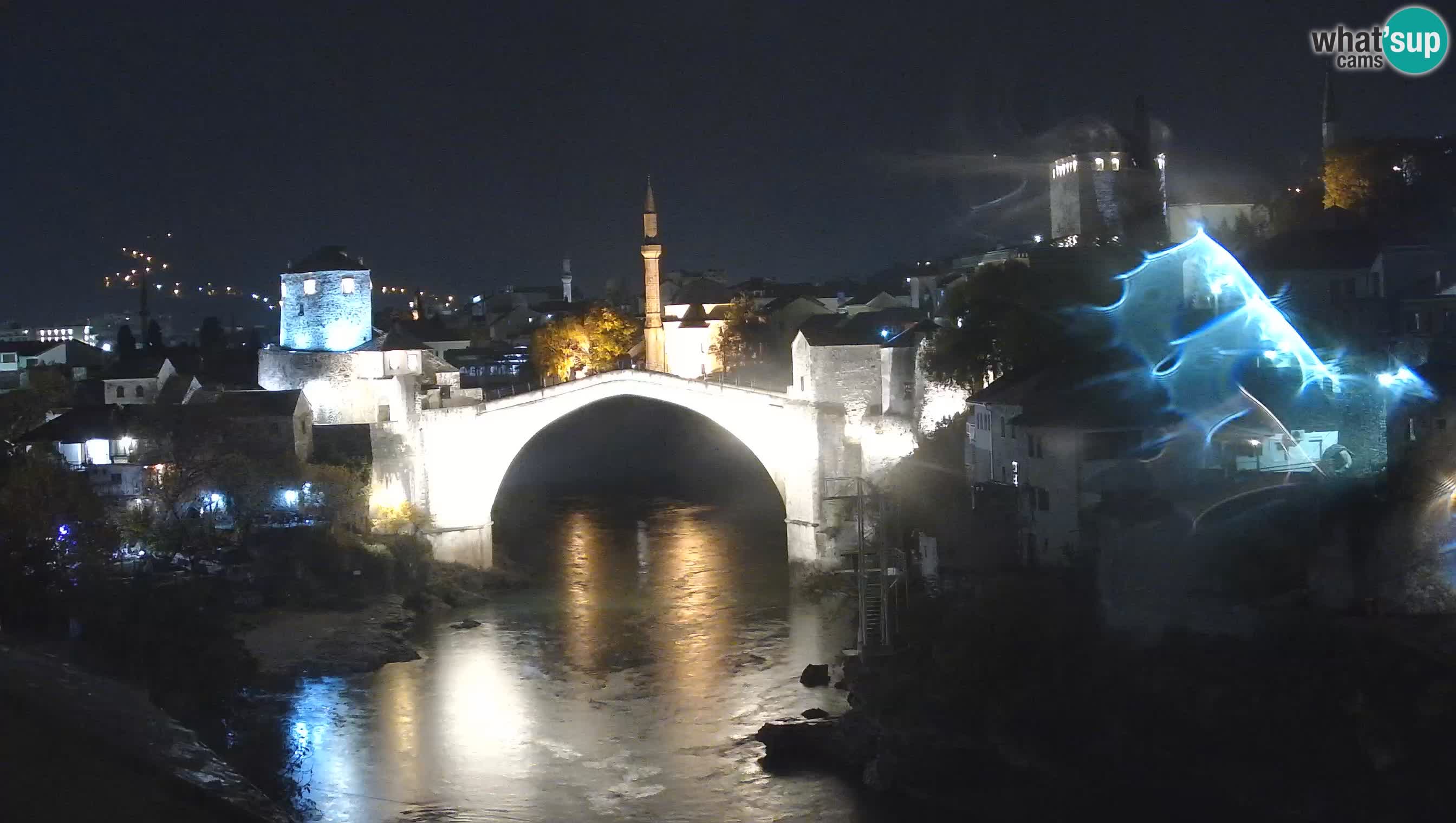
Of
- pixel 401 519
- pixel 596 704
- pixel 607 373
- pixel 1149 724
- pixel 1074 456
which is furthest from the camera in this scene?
pixel 607 373

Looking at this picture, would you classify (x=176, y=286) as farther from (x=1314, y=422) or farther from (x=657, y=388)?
(x=1314, y=422)

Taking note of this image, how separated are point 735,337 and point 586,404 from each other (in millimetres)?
10011

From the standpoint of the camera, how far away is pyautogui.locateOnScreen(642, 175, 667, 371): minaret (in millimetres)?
33812

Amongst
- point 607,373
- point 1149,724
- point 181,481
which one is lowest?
point 1149,724

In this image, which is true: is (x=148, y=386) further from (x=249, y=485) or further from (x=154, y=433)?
(x=249, y=485)

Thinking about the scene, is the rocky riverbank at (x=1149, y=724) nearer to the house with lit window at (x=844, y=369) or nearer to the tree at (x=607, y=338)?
the house with lit window at (x=844, y=369)

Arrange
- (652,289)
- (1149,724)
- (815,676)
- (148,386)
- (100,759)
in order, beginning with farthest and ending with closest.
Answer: (652,289)
(148,386)
(815,676)
(1149,724)
(100,759)

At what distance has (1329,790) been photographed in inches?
506

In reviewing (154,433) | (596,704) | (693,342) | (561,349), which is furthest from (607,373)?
(561,349)

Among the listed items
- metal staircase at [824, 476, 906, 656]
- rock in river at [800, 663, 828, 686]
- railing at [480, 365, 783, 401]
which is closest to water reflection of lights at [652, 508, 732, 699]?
rock in river at [800, 663, 828, 686]

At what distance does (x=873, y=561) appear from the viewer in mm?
22078

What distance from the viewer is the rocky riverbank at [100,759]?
11.6 metres

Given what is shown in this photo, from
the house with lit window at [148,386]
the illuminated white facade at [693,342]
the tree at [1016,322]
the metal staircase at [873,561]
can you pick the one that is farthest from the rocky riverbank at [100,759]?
the illuminated white facade at [693,342]

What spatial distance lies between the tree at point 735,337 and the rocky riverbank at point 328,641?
48.7 feet
